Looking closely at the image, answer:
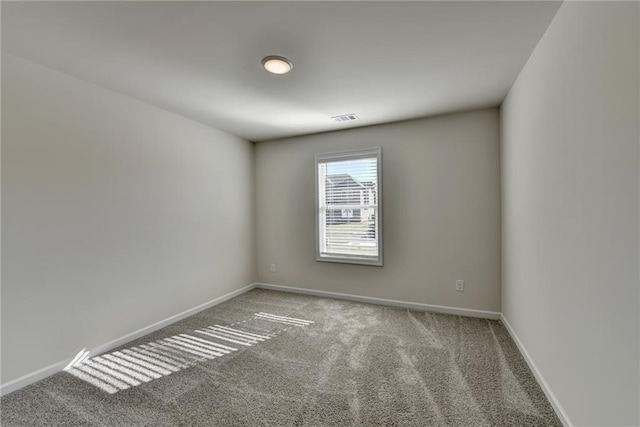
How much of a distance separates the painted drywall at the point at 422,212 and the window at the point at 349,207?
11 centimetres

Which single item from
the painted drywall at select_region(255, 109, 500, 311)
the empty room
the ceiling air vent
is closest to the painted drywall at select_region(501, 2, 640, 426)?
the empty room

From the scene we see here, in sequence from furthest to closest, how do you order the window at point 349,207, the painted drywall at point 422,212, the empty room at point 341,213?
the window at point 349,207 < the painted drywall at point 422,212 < the empty room at point 341,213

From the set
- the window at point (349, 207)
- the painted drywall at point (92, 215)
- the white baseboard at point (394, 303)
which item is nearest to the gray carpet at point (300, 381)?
the white baseboard at point (394, 303)

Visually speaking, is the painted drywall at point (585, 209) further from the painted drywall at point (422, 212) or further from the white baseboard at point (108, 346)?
the white baseboard at point (108, 346)

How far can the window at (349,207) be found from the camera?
376cm

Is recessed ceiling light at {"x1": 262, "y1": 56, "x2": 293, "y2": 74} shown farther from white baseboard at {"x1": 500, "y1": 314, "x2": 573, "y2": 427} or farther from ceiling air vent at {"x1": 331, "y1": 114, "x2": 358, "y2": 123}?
white baseboard at {"x1": 500, "y1": 314, "x2": 573, "y2": 427}

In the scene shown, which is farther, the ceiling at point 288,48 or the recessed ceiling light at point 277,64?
the recessed ceiling light at point 277,64

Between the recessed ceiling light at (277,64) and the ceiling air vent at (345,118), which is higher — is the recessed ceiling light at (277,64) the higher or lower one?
the lower one

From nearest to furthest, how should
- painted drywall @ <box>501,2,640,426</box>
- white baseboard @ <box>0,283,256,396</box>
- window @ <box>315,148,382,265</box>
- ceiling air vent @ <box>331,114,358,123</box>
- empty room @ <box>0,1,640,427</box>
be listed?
painted drywall @ <box>501,2,640,426</box>, empty room @ <box>0,1,640,427</box>, white baseboard @ <box>0,283,256,396</box>, ceiling air vent @ <box>331,114,358,123</box>, window @ <box>315,148,382,265</box>

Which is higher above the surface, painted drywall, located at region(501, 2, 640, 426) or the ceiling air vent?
the ceiling air vent

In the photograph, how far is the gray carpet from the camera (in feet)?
5.66

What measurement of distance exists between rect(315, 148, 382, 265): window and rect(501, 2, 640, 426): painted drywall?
1766mm

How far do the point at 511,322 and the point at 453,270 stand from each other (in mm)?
770

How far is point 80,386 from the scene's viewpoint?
2045 millimetres
